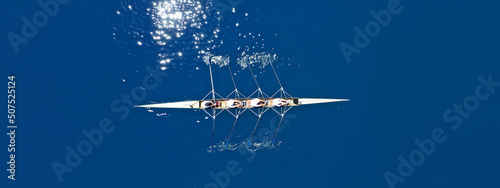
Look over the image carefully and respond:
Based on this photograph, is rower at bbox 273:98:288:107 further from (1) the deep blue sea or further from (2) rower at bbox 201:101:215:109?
(2) rower at bbox 201:101:215:109

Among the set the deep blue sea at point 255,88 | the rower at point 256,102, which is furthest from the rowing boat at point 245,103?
the deep blue sea at point 255,88

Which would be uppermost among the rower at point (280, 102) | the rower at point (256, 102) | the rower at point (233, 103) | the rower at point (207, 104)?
the rower at point (207, 104)

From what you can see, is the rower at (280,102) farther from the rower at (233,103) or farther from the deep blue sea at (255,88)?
the rower at (233,103)

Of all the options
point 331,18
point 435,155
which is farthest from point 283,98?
point 435,155

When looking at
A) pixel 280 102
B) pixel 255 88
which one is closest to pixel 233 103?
pixel 255 88

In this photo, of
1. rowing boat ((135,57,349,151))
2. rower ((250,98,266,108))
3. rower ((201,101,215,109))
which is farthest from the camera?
rower ((250,98,266,108))

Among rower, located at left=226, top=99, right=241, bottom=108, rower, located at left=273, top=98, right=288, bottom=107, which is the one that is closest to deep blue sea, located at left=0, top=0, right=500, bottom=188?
rower, located at left=273, top=98, right=288, bottom=107

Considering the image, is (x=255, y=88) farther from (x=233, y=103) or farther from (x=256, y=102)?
(x=233, y=103)
